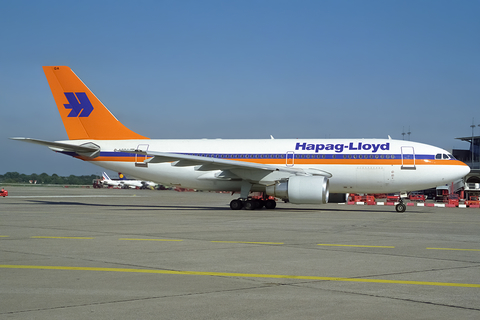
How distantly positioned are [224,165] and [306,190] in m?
4.34

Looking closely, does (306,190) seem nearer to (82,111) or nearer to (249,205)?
(249,205)

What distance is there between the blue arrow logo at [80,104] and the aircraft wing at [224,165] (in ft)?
21.5

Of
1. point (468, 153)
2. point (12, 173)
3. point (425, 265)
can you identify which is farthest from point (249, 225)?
point (12, 173)

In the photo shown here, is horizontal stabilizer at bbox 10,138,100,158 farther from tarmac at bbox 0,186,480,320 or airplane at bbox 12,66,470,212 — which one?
tarmac at bbox 0,186,480,320

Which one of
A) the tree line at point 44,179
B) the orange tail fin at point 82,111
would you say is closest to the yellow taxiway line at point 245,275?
the orange tail fin at point 82,111

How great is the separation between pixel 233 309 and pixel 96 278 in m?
2.58

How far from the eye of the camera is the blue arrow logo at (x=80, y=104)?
28781 mm

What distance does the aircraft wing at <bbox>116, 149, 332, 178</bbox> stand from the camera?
77.1 feet

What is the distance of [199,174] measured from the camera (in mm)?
26828

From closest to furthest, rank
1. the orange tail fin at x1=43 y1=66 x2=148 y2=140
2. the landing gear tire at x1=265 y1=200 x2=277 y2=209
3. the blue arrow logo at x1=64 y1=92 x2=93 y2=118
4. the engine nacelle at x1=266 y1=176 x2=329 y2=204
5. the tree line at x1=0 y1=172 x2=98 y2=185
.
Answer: the engine nacelle at x1=266 y1=176 x2=329 y2=204, the landing gear tire at x1=265 y1=200 x2=277 y2=209, the orange tail fin at x1=43 y1=66 x2=148 y2=140, the blue arrow logo at x1=64 y1=92 x2=93 y2=118, the tree line at x1=0 y1=172 x2=98 y2=185

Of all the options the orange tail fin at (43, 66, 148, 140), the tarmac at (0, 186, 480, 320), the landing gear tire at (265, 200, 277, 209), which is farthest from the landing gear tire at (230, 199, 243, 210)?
the tarmac at (0, 186, 480, 320)

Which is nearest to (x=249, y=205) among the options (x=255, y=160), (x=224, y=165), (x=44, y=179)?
Answer: (x=255, y=160)

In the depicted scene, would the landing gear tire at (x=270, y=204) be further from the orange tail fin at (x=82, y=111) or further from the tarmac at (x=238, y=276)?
the tarmac at (x=238, y=276)

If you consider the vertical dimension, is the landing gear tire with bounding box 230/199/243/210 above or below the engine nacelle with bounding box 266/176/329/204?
below
